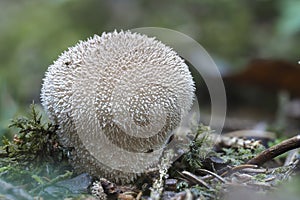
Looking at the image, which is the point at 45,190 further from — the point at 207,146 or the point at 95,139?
the point at 207,146

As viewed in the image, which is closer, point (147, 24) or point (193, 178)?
point (193, 178)

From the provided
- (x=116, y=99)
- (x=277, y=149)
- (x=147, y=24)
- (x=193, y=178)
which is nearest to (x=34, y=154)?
(x=116, y=99)

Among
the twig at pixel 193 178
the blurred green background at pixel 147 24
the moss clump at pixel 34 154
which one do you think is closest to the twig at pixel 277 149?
the twig at pixel 193 178

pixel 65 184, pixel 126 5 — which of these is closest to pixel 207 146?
pixel 65 184

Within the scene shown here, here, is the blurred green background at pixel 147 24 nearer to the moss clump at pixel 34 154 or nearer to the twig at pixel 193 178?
the moss clump at pixel 34 154

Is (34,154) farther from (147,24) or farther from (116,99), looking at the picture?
(147,24)

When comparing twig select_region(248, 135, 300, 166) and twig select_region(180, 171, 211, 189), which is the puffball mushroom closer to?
twig select_region(180, 171, 211, 189)
